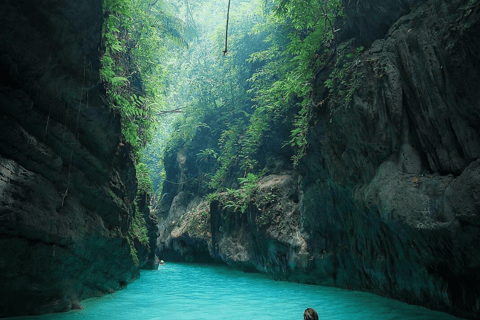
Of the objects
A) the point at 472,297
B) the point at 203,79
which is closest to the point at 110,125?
the point at 472,297

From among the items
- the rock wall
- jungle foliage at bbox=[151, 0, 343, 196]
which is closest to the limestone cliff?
jungle foliage at bbox=[151, 0, 343, 196]

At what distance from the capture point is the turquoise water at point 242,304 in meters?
7.33

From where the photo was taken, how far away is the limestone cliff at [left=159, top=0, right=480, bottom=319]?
5836 millimetres

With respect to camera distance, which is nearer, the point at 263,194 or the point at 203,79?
the point at 263,194

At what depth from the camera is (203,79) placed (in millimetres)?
29000

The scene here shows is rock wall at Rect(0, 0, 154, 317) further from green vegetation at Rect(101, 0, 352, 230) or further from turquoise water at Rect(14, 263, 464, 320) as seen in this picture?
green vegetation at Rect(101, 0, 352, 230)

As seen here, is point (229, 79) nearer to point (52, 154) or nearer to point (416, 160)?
point (52, 154)

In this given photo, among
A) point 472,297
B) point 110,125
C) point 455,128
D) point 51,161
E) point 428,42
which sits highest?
point 428,42

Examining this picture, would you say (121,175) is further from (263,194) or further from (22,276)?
(263,194)

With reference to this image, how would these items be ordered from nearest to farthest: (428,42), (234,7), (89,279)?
(428,42) → (89,279) → (234,7)

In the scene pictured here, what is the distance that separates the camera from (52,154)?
7250mm

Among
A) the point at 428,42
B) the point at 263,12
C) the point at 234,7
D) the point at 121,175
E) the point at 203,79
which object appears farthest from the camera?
the point at 234,7

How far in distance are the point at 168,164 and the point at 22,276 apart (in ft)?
78.5

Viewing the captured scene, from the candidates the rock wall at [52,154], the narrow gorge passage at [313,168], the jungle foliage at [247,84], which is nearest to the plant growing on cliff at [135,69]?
the narrow gorge passage at [313,168]
